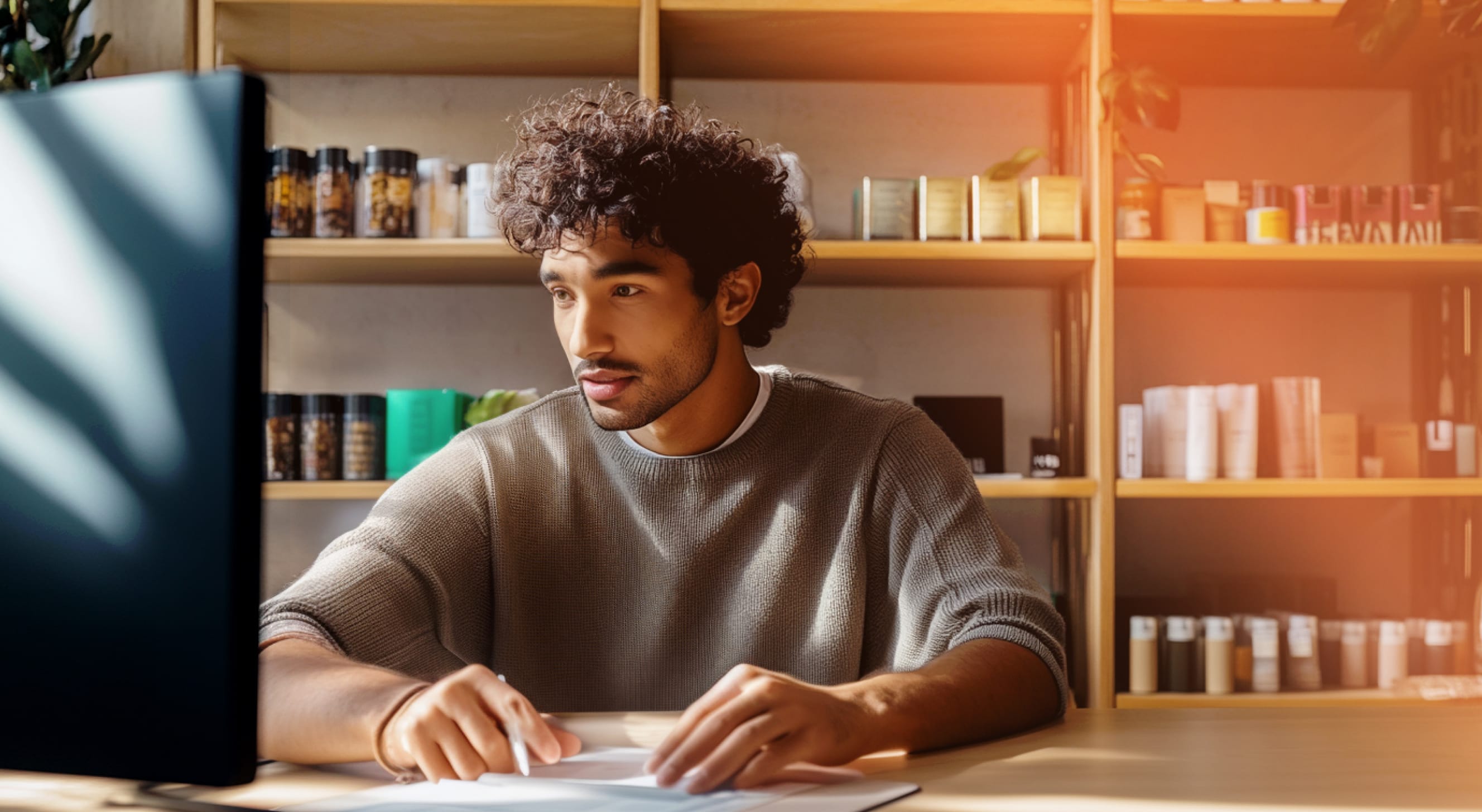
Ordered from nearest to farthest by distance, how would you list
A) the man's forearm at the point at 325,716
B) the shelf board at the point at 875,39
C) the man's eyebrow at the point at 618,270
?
the man's forearm at the point at 325,716 < the man's eyebrow at the point at 618,270 < the shelf board at the point at 875,39

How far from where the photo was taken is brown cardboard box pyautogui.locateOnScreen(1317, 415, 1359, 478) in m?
2.06

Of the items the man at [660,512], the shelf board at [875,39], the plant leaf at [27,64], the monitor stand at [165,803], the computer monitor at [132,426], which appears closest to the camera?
the computer monitor at [132,426]

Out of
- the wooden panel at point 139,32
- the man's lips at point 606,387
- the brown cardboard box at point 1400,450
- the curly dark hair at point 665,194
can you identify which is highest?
the wooden panel at point 139,32

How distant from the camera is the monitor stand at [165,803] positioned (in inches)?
20.2

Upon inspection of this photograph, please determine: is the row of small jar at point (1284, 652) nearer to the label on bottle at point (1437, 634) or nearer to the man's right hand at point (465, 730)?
the label on bottle at point (1437, 634)

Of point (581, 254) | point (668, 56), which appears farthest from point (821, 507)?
point (668, 56)

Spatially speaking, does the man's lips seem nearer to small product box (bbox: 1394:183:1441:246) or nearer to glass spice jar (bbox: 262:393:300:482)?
glass spice jar (bbox: 262:393:300:482)

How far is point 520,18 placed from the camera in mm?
2018

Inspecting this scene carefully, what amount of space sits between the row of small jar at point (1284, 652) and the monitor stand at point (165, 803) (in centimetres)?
178

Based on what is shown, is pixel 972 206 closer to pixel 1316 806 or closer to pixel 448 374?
pixel 448 374

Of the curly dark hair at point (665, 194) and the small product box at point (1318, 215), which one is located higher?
the small product box at point (1318, 215)

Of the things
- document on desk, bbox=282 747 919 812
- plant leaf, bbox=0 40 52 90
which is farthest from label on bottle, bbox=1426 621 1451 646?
→ plant leaf, bbox=0 40 52 90

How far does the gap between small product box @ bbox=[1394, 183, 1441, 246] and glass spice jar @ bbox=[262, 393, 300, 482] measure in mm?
2014

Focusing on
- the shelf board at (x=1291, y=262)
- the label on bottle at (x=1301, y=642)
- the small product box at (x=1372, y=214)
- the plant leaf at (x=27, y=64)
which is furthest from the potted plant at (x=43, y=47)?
the label on bottle at (x=1301, y=642)
